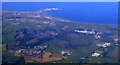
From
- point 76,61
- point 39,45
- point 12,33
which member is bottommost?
point 76,61

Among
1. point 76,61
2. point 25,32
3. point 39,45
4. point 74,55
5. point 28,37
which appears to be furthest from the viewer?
point 25,32

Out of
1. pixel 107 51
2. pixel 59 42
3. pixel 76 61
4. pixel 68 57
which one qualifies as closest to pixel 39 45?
pixel 59 42

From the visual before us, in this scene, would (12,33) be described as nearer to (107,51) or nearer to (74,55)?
(74,55)

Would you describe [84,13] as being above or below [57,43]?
above

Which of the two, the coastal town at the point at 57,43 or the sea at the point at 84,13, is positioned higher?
the sea at the point at 84,13

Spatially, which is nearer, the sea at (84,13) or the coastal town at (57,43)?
the coastal town at (57,43)

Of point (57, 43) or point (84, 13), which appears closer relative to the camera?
point (57, 43)

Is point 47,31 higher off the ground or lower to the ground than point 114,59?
higher

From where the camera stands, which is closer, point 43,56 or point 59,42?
point 43,56

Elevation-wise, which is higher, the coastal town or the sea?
the sea

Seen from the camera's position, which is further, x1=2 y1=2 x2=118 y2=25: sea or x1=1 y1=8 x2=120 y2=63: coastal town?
x1=2 y1=2 x2=118 y2=25: sea

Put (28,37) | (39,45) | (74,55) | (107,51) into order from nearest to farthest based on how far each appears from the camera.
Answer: (74,55) < (107,51) < (39,45) < (28,37)
